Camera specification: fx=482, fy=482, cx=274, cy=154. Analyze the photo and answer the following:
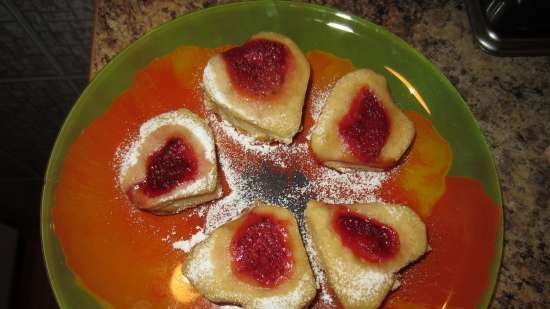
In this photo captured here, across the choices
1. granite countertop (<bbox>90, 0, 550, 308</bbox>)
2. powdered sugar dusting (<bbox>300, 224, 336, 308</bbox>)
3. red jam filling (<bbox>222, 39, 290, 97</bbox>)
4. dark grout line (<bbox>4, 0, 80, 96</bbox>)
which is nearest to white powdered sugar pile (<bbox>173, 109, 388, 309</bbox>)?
powdered sugar dusting (<bbox>300, 224, 336, 308</bbox>)

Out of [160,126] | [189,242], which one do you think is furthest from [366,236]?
[160,126]

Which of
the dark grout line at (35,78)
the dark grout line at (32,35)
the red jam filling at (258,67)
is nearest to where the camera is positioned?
the red jam filling at (258,67)

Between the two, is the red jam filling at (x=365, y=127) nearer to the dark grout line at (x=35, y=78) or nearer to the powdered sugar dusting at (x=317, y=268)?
the powdered sugar dusting at (x=317, y=268)

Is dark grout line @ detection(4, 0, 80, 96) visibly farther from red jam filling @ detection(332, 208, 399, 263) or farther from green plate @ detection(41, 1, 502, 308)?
red jam filling @ detection(332, 208, 399, 263)

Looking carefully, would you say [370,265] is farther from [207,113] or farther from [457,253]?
[207,113]

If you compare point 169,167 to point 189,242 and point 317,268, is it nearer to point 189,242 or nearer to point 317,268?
point 189,242

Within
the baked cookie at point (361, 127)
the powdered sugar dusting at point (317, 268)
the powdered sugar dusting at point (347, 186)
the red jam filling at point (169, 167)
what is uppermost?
the baked cookie at point (361, 127)

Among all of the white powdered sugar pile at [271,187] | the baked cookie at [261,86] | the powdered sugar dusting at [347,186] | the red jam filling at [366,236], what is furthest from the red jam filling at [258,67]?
the red jam filling at [366,236]
